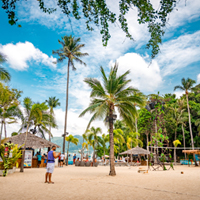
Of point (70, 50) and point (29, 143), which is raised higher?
point (70, 50)

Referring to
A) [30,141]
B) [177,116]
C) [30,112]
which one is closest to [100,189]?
[30,112]

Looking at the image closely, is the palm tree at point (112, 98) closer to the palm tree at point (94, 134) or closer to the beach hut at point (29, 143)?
the beach hut at point (29, 143)

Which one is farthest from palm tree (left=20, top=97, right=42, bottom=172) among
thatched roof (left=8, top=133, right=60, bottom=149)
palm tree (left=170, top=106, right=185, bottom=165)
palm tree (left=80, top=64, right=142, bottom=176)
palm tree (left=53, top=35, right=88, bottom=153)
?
palm tree (left=170, top=106, right=185, bottom=165)

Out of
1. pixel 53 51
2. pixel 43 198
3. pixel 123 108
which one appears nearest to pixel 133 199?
pixel 43 198

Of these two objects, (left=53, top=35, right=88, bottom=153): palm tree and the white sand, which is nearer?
the white sand

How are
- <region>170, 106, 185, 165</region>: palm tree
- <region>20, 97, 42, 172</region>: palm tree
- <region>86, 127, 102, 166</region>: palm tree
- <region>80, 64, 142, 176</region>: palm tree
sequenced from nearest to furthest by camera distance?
1. <region>80, 64, 142, 176</region>: palm tree
2. <region>20, 97, 42, 172</region>: palm tree
3. <region>86, 127, 102, 166</region>: palm tree
4. <region>170, 106, 185, 165</region>: palm tree

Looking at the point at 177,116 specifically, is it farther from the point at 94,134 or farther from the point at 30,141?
the point at 30,141

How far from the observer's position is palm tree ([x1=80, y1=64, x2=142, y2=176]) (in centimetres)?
1343

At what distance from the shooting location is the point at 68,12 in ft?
12.8

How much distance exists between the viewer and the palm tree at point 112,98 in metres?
13.4

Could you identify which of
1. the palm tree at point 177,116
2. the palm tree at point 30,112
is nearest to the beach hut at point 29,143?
the palm tree at point 30,112

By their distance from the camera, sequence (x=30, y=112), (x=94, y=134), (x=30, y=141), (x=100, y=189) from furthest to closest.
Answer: (x=94, y=134) → (x=30, y=141) → (x=30, y=112) → (x=100, y=189)

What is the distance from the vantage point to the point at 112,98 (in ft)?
44.9

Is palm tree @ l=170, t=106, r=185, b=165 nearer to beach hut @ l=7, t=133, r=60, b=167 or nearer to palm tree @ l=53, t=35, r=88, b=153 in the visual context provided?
palm tree @ l=53, t=35, r=88, b=153
